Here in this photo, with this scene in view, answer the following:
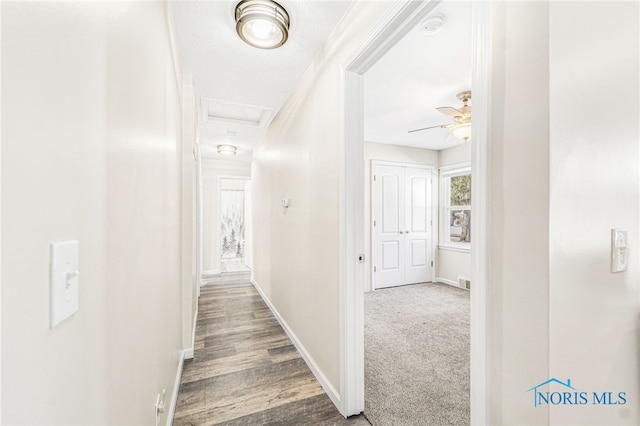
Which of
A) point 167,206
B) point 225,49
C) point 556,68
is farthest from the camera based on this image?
point 225,49

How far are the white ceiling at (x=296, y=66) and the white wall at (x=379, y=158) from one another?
0.90 meters

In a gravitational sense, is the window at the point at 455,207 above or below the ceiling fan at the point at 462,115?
below

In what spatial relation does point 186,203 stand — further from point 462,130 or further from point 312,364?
point 462,130

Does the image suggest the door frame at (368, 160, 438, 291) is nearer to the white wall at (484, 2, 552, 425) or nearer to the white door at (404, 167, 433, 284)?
the white door at (404, 167, 433, 284)

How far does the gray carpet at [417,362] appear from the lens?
176cm

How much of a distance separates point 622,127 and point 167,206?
6.40 feet

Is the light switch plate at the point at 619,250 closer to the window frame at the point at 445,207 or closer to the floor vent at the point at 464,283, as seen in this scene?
the floor vent at the point at 464,283

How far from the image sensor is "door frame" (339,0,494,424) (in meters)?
0.88

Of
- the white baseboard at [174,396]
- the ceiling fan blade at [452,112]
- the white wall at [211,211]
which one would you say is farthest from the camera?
the white wall at [211,211]

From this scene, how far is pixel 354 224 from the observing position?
172 centimetres

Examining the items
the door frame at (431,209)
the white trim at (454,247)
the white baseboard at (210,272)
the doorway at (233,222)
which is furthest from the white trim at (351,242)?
the doorway at (233,222)

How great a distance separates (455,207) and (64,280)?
5520 millimetres

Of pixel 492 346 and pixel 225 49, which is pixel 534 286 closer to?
pixel 492 346

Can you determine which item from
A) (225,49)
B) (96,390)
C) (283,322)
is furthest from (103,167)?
(283,322)
